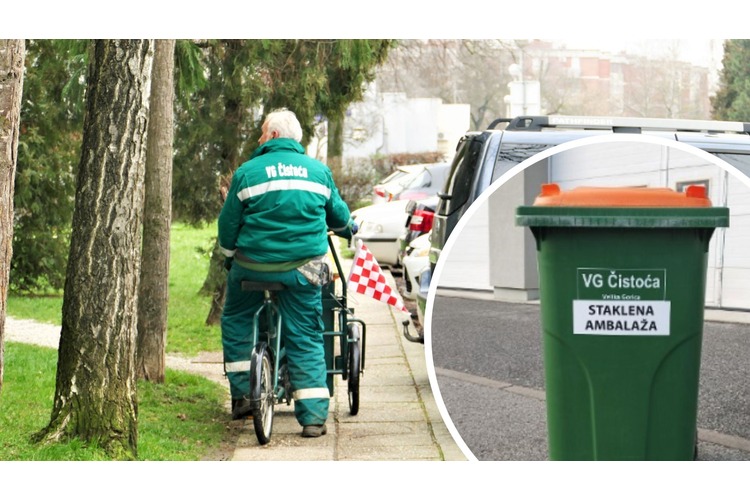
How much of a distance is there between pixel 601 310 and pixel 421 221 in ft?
21.1

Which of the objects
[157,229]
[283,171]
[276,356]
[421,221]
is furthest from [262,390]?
[421,221]

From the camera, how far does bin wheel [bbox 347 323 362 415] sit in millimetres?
7105

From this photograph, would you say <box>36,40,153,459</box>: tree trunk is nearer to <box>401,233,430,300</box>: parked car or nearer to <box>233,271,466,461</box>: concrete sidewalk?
<box>233,271,466,461</box>: concrete sidewalk

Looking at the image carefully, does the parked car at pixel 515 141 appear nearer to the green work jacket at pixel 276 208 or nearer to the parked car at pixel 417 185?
the green work jacket at pixel 276 208

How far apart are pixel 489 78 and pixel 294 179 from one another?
5381 cm

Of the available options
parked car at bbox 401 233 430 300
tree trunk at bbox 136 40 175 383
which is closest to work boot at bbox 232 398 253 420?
tree trunk at bbox 136 40 175 383

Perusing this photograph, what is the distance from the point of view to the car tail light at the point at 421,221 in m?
10.7

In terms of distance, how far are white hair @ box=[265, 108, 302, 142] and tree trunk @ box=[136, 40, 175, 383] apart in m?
1.96

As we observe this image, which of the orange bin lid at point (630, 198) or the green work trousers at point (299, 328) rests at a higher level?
the orange bin lid at point (630, 198)

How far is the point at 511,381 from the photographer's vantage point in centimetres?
495

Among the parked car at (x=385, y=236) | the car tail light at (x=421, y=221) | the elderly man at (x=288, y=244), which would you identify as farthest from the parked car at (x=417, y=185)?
the elderly man at (x=288, y=244)

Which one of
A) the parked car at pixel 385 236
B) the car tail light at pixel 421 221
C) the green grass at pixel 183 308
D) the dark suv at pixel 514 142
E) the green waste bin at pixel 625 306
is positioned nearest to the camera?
the green waste bin at pixel 625 306

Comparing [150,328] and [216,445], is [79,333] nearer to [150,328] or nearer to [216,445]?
[216,445]

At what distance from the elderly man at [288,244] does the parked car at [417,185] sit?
1119 centimetres
